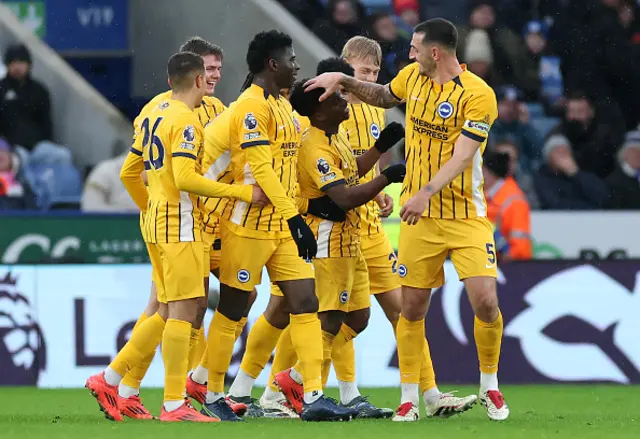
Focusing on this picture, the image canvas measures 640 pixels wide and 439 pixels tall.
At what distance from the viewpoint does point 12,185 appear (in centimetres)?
1500

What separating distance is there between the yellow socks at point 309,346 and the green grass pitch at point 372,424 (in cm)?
27

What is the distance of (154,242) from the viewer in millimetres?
8508

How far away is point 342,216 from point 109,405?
187cm

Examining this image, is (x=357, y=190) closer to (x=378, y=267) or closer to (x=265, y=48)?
(x=378, y=267)

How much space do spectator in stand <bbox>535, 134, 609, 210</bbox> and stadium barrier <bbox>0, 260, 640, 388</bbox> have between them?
3.64 m

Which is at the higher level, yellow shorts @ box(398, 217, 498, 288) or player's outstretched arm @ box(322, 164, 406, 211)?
player's outstretched arm @ box(322, 164, 406, 211)

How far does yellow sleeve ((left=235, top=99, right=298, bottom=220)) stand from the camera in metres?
8.32

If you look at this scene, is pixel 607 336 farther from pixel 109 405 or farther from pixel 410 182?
pixel 109 405

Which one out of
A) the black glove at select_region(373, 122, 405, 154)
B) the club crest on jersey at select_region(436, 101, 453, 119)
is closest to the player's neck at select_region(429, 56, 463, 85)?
the club crest on jersey at select_region(436, 101, 453, 119)

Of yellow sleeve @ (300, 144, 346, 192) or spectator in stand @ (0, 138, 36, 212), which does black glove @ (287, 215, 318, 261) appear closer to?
yellow sleeve @ (300, 144, 346, 192)

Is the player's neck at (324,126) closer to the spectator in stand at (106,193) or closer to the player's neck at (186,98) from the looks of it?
the player's neck at (186,98)

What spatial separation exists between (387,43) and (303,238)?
29.2 feet

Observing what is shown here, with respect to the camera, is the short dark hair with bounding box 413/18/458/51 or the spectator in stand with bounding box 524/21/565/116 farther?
the spectator in stand with bounding box 524/21/565/116

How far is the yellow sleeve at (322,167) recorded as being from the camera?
8820mm
